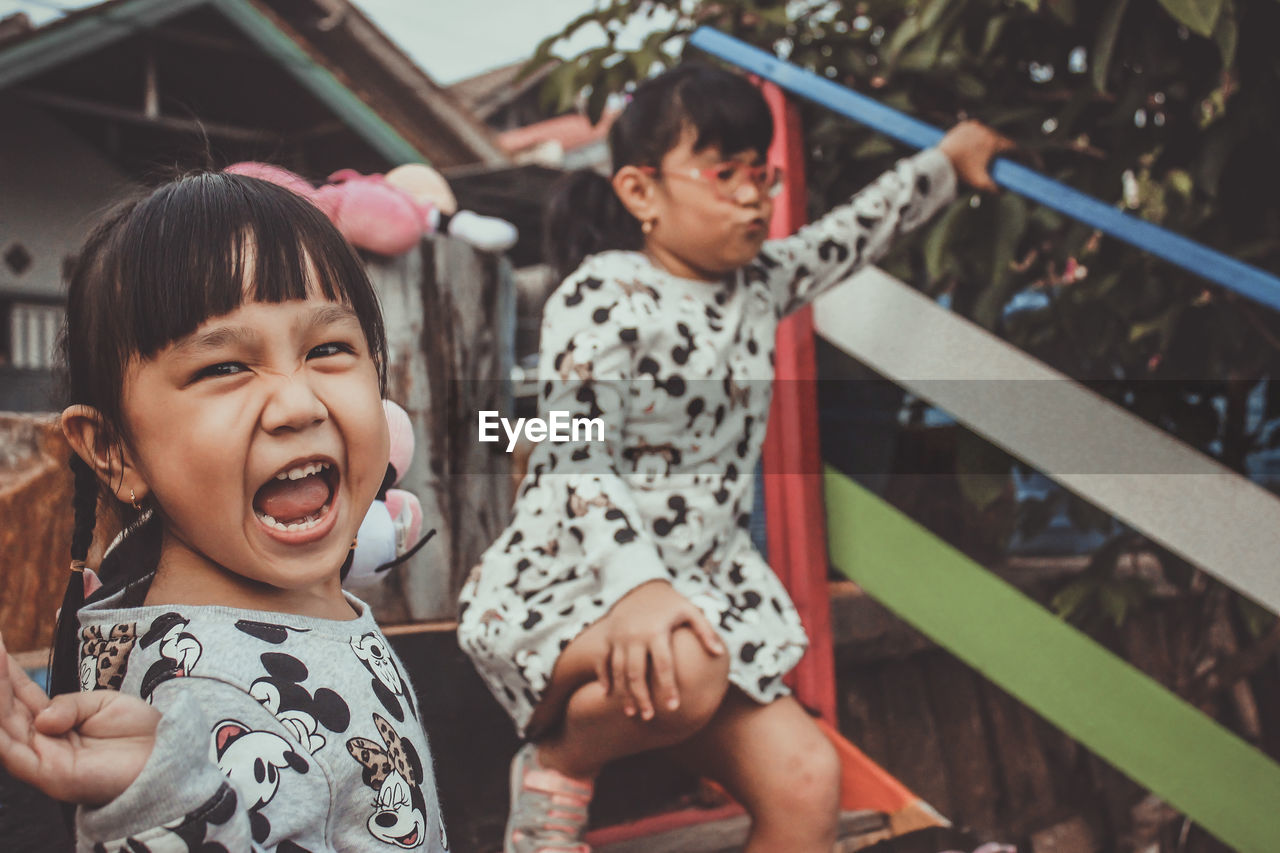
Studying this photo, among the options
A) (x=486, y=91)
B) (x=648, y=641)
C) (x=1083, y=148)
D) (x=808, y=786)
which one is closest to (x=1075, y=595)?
(x=1083, y=148)

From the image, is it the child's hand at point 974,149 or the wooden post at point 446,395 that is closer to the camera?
the wooden post at point 446,395

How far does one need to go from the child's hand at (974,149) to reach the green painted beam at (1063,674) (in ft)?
1.72

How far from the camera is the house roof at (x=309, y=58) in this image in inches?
120

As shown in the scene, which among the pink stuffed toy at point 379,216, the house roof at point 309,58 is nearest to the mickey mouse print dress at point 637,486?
the pink stuffed toy at point 379,216

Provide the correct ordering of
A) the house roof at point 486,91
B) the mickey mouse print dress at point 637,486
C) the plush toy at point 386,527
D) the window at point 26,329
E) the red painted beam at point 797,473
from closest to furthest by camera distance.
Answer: the plush toy at point 386,527 < the mickey mouse print dress at point 637,486 < the red painted beam at point 797,473 < the window at point 26,329 < the house roof at point 486,91

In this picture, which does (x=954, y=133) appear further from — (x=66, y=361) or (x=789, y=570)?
(x=66, y=361)

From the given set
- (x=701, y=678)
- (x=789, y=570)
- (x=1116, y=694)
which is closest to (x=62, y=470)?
(x=701, y=678)

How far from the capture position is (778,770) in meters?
1.23

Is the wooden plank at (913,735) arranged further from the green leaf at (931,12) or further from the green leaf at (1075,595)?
the green leaf at (931,12)

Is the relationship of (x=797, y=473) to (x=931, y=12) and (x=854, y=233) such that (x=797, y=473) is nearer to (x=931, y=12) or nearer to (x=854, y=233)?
(x=854, y=233)

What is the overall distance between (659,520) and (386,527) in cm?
47

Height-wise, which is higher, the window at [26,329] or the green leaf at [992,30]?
the green leaf at [992,30]

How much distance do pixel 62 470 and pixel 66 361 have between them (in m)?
0.44

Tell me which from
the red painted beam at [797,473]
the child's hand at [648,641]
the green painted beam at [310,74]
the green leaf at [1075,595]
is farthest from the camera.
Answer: the green painted beam at [310,74]
